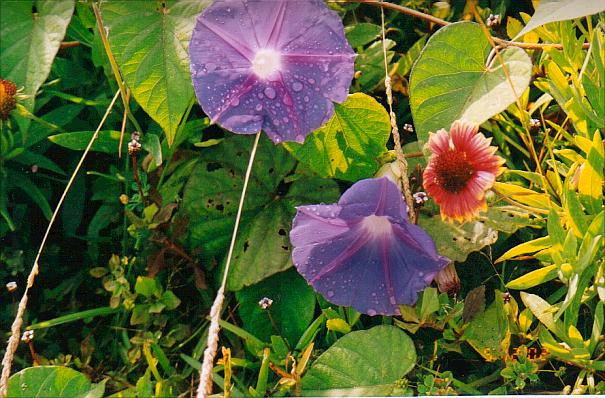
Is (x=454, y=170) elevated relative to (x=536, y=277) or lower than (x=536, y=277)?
elevated

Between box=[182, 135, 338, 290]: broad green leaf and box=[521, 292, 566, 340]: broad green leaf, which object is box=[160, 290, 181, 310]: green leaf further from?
box=[521, 292, 566, 340]: broad green leaf

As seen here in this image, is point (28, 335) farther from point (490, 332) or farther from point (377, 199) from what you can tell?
point (490, 332)

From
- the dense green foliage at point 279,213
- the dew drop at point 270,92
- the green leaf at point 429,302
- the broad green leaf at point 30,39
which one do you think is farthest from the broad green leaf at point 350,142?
the broad green leaf at point 30,39

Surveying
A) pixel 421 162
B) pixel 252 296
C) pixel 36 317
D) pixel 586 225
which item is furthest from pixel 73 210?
pixel 586 225

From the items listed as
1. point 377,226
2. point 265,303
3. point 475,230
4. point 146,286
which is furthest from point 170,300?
point 475,230

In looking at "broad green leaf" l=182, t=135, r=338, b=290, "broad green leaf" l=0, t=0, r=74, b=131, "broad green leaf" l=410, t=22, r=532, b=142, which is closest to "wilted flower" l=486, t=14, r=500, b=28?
"broad green leaf" l=410, t=22, r=532, b=142

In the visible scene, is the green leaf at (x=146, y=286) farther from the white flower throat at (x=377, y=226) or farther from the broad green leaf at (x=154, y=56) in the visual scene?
the white flower throat at (x=377, y=226)
